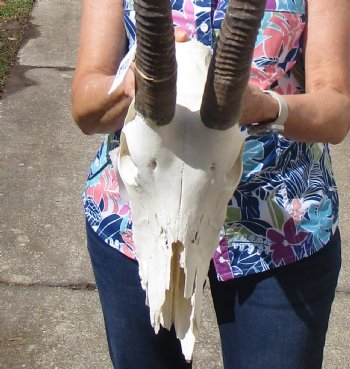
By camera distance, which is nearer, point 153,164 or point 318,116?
point 153,164

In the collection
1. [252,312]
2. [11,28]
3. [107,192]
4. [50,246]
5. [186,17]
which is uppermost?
[186,17]

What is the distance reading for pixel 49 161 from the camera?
18.0 feet

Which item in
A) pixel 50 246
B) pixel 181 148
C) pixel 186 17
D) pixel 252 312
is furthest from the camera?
pixel 50 246

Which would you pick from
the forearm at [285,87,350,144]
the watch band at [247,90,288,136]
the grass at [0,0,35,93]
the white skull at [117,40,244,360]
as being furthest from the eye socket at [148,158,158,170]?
the grass at [0,0,35,93]

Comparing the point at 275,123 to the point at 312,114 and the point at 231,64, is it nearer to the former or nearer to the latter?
the point at 312,114

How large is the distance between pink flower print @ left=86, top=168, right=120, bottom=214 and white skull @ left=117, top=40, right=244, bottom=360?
39cm

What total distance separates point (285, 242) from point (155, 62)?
852mm

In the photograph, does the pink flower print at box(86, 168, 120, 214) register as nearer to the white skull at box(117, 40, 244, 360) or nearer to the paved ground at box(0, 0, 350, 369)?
the white skull at box(117, 40, 244, 360)

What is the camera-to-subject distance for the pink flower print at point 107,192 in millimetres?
2182

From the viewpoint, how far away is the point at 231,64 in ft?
4.67

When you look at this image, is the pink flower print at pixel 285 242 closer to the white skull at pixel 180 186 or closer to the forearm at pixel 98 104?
the white skull at pixel 180 186

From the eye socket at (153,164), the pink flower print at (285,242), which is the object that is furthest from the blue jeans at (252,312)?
the eye socket at (153,164)

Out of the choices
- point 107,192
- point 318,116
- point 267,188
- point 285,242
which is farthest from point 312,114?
point 107,192

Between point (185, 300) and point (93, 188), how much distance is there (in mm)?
574
